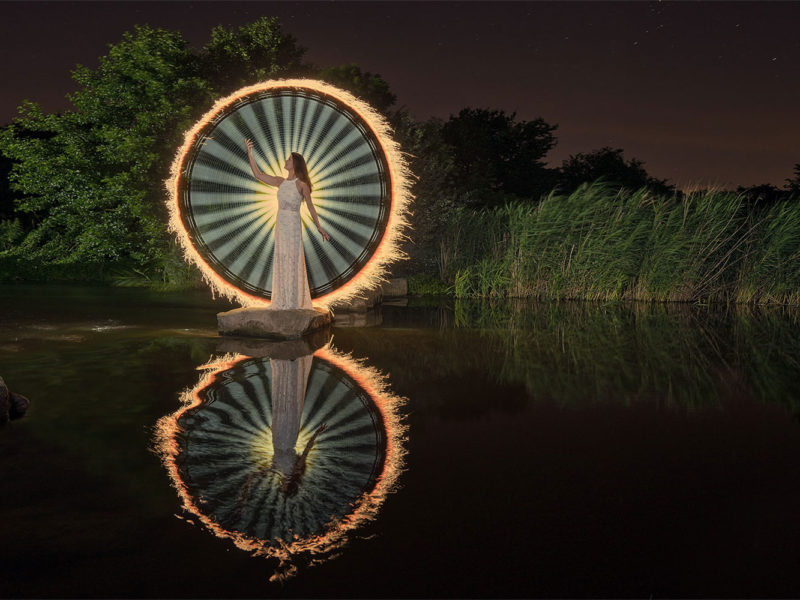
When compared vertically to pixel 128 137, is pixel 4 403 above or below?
below

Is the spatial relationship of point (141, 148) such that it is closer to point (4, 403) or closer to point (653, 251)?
point (653, 251)

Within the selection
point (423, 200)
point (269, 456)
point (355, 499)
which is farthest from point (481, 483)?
point (423, 200)

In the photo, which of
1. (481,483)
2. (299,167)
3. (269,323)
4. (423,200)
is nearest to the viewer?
(481,483)

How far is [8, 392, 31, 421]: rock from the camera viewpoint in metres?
5.39

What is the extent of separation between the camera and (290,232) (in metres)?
10.3

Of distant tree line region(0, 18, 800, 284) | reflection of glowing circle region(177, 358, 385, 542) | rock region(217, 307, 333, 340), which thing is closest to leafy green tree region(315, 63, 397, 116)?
distant tree line region(0, 18, 800, 284)

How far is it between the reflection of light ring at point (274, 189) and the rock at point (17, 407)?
6.10m

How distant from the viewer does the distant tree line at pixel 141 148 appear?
68.9 ft

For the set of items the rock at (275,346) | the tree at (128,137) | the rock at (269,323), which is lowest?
the rock at (275,346)

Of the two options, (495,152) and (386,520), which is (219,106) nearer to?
(386,520)

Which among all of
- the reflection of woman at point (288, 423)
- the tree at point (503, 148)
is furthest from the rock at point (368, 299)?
the tree at point (503, 148)

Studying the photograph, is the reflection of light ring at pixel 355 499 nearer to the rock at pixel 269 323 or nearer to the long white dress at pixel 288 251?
the rock at pixel 269 323

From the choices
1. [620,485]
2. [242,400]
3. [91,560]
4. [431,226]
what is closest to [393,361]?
[242,400]

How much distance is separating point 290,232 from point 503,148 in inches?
1420
